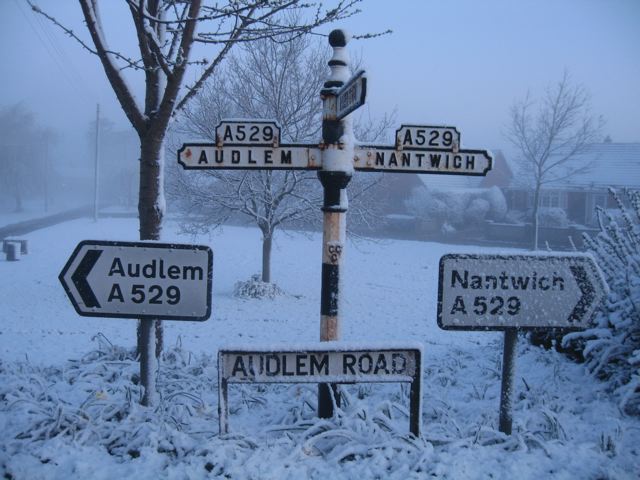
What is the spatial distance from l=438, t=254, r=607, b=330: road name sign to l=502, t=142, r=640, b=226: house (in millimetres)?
32075

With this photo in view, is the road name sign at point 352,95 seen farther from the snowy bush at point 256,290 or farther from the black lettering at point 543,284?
the snowy bush at point 256,290

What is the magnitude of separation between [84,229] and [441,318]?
101ft

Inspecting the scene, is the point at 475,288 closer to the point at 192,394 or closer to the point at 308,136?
the point at 192,394

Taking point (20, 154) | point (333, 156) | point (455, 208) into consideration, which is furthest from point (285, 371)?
point (20, 154)

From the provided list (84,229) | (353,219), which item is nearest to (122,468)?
(353,219)

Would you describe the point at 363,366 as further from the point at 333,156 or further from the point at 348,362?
the point at 333,156

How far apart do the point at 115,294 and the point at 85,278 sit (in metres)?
0.20

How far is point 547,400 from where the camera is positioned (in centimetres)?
373

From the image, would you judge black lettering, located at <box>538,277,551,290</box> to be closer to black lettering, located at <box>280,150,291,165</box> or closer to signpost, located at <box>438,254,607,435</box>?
signpost, located at <box>438,254,607,435</box>

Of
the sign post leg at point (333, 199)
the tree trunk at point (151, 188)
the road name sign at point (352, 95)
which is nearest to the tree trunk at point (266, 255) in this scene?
the tree trunk at point (151, 188)

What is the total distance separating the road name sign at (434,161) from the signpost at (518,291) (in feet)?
2.12

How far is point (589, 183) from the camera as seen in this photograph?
33.8 m

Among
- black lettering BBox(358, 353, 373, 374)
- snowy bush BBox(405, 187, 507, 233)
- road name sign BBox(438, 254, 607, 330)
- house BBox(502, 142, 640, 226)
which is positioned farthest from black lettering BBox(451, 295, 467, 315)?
house BBox(502, 142, 640, 226)

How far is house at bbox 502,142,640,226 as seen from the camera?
3341 cm
